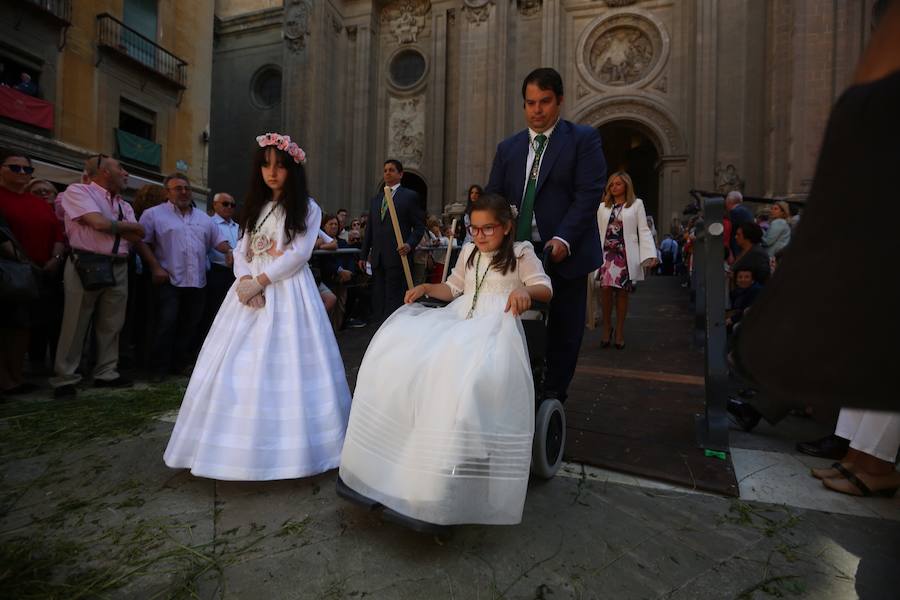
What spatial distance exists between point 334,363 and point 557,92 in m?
2.02

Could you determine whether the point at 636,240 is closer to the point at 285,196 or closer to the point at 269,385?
the point at 285,196

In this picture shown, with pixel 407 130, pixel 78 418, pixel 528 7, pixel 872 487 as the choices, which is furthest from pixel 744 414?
pixel 407 130

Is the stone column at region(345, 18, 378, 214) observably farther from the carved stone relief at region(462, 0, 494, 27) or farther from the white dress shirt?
the white dress shirt

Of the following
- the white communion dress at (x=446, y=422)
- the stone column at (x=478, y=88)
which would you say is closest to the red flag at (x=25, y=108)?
the stone column at (x=478, y=88)

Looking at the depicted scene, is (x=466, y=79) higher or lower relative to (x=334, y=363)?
higher

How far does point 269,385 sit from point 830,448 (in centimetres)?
326

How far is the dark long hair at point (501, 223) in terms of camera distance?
7.77ft

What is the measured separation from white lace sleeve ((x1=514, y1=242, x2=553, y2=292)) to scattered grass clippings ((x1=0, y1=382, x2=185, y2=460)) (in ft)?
9.04

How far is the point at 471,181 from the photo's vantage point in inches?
634

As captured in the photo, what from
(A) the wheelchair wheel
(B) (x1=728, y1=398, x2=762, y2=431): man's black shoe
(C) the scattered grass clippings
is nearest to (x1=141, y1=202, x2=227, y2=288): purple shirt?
(C) the scattered grass clippings

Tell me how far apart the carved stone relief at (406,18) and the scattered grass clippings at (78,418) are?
1753 cm

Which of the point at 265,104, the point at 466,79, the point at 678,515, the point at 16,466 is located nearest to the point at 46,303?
the point at 16,466

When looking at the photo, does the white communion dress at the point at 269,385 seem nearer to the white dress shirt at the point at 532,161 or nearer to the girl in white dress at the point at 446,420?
the girl in white dress at the point at 446,420

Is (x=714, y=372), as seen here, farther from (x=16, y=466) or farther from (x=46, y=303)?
(x=46, y=303)
